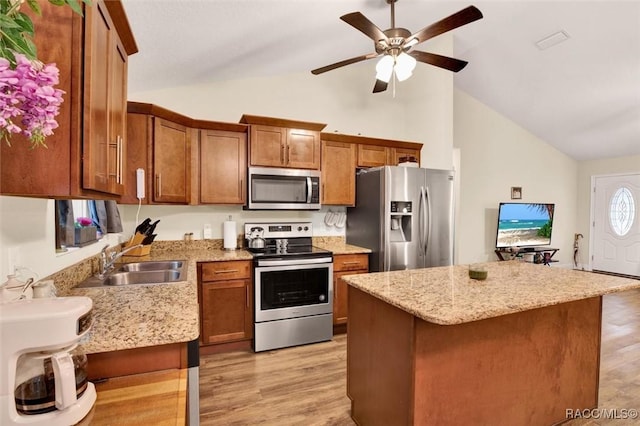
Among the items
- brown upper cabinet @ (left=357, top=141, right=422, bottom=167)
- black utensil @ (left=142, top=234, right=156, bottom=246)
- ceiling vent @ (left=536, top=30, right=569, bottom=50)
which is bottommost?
black utensil @ (left=142, top=234, right=156, bottom=246)

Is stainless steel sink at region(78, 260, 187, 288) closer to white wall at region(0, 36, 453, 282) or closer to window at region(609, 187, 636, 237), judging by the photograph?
white wall at region(0, 36, 453, 282)

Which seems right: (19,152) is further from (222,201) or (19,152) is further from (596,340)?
(596,340)

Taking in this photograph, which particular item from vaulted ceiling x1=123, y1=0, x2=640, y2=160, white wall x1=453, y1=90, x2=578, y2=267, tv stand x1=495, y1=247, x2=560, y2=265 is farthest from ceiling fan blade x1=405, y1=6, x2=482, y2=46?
tv stand x1=495, y1=247, x2=560, y2=265

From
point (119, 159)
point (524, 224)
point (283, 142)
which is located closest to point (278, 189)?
point (283, 142)

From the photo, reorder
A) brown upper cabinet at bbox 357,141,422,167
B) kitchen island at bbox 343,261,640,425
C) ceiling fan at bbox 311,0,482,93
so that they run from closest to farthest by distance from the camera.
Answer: kitchen island at bbox 343,261,640,425
ceiling fan at bbox 311,0,482,93
brown upper cabinet at bbox 357,141,422,167

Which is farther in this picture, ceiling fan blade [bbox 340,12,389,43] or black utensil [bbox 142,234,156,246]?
black utensil [bbox 142,234,156,246]

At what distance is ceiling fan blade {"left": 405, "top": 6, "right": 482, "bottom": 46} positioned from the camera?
5.82 feet

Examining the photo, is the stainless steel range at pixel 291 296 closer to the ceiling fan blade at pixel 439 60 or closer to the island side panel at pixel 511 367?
the island side panel at pixel 511 367

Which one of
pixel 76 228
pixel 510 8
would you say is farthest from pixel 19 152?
pixel 510 8

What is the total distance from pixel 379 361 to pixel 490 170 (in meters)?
4.78

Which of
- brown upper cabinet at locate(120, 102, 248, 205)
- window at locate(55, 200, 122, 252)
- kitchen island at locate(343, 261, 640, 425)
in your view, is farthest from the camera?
brown upper cabinet at locate(120, 102, 248, 205)

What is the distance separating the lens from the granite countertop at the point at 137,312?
105cm

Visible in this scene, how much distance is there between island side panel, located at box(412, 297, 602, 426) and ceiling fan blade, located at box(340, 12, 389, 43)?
1.76 metres

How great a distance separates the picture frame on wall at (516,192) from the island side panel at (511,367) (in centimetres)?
411
